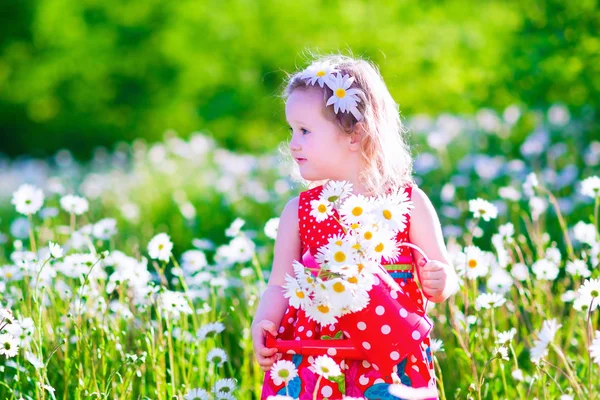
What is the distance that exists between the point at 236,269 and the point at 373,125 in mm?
2499

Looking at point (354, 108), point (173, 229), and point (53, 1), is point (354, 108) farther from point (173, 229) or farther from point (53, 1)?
point (53, 1)

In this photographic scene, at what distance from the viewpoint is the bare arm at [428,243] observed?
87.6 inches

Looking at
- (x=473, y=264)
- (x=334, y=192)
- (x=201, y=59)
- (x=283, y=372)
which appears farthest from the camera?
(x=201, y=59)

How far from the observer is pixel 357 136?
245 centimetres

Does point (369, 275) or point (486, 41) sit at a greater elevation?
point (486, 41)

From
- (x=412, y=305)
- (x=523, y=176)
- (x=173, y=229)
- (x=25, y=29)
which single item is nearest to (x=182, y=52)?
(x=25, y=29)

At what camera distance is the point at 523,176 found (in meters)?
5.77

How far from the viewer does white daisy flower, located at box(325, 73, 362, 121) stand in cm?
238

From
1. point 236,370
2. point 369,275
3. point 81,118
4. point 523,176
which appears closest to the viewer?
point 369,275

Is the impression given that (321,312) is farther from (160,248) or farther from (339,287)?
(160,248)

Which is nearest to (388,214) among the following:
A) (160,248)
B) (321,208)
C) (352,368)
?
(321,208)

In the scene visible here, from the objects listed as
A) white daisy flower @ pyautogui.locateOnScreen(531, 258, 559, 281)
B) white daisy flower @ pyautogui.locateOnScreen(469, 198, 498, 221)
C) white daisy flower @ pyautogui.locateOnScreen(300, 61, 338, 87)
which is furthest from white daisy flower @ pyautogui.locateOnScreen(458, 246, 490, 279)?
white daisy flower @ pyautogui.locateOnScreen(300, 61, 338, 87)

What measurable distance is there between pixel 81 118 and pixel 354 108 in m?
16.4

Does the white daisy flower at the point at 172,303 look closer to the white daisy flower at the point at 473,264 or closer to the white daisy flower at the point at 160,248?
the white daisy flower at the point at 160,248
